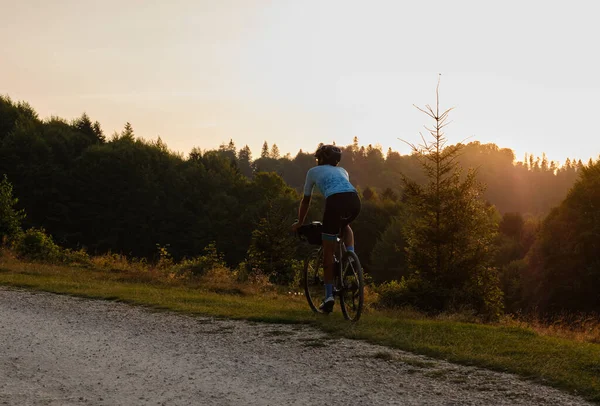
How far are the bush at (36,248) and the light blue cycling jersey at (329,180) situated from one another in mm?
11914

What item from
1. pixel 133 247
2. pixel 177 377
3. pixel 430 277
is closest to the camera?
pixel 177 377

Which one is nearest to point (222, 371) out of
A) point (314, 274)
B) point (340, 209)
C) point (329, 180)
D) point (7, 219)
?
point (340, 209)

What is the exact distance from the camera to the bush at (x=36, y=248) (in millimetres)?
16766

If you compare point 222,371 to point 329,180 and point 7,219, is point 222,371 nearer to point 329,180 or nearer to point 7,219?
point 329,180

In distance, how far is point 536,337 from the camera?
708 cm

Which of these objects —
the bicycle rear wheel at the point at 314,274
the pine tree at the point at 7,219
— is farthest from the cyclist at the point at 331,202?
the pine tree at the point at 7,219

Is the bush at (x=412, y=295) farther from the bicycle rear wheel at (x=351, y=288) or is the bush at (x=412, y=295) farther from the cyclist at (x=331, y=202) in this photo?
the cyclist at (x=331, y=202)

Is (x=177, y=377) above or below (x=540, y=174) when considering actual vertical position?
below

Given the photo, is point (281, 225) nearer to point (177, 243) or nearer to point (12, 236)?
point (12, 236)

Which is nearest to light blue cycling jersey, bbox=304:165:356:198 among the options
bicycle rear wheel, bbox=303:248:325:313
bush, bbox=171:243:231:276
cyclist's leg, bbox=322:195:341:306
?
cyclist's leg, bbox=322:195:341:306

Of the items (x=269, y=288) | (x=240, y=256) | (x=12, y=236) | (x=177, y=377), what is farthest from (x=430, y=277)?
(x=240, y=256)

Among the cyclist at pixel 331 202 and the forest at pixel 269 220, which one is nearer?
the cyclist at pixel 331 202

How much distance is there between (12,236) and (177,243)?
45.2 meters

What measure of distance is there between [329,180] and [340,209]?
16.3 inches
